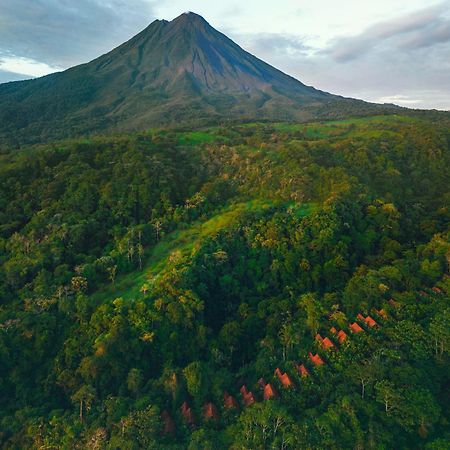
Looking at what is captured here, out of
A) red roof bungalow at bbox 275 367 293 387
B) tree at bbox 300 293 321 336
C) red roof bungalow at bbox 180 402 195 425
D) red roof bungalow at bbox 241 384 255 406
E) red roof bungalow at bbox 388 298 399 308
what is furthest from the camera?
red roof bungalow at bbox 388 298 399 308

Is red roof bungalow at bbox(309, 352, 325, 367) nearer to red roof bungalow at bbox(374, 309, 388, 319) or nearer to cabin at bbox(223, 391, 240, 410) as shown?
cabin at bbox(223, 391, 240, 410)

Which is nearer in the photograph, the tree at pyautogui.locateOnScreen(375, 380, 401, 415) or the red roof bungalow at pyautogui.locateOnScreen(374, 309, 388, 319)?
the tree at pyautogui.locateOnScreen(375, 380, 401, 415)

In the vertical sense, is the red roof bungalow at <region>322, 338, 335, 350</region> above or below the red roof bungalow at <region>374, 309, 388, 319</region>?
below

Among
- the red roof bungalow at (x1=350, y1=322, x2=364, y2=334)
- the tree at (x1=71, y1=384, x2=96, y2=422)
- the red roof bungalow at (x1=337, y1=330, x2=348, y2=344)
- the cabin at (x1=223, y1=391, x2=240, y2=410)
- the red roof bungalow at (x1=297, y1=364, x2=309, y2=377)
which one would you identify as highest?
the red roof bungalow at (x1=350, y1=322, x2=364, y2=334)

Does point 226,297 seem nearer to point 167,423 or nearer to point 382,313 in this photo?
point 382,313

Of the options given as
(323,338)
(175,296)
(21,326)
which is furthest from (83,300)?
(323,338)

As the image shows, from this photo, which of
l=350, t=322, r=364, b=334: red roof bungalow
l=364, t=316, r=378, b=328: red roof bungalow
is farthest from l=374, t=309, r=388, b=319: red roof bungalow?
l=350, t=322, r=364, b=334: red roof bungalow
